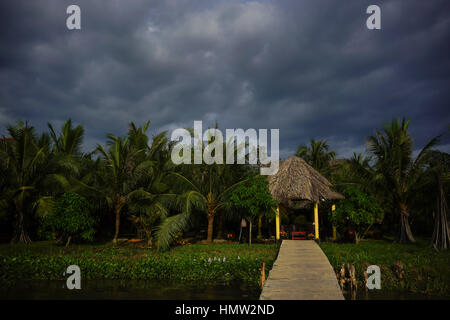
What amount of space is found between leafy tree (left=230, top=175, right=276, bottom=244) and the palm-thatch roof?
1262 millimetres

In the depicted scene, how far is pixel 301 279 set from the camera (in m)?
7.00

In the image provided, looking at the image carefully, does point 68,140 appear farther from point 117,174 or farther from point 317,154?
point 317,154

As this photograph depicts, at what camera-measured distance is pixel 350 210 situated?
12.6m

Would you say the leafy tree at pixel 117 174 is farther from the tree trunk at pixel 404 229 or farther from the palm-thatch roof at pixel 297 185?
the tree trunk at pixel 404 229

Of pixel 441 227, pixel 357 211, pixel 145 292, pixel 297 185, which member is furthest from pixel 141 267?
pixel 441 227

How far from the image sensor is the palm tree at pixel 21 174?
14.2 m

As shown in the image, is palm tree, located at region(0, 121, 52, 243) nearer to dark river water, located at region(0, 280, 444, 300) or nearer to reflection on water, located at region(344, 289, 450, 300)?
dark river water, located at region(0, 280, 444, 300)

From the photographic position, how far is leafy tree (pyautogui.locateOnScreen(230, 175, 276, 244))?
1238 cm

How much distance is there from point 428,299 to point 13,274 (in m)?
11.1

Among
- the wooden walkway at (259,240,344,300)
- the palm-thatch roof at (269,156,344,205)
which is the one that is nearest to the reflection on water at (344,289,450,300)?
the wooden walkway at (259,240,344,300)

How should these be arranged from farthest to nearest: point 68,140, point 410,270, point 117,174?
point 68,140, point 117,174, point 410,270

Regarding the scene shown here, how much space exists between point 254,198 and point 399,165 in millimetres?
7084

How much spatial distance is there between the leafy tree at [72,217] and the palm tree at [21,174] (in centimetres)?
172
